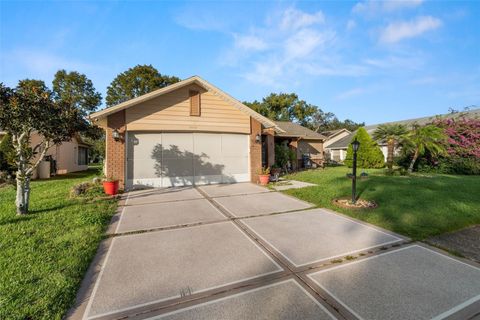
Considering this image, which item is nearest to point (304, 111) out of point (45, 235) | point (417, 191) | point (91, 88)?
point (417, 191)

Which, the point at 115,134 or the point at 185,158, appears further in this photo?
the point at 185,158

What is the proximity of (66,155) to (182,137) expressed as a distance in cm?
1235

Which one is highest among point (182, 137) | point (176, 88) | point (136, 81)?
point (136, 81)

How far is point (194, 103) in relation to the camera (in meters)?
9.85

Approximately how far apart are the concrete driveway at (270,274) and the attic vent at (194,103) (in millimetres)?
6004

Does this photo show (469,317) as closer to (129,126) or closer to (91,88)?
(129,126)

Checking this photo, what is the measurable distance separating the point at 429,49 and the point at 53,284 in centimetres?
1775

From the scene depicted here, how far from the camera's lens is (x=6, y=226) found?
4.59 metres

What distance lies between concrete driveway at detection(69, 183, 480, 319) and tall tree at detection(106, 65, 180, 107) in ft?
98.2

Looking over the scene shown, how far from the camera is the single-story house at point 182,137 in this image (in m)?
8.79

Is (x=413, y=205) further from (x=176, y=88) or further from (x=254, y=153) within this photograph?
(x=176, y=88)

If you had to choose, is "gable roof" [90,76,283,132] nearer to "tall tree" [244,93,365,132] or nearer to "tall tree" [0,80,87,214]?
"tall tree" [0,80,87,214]

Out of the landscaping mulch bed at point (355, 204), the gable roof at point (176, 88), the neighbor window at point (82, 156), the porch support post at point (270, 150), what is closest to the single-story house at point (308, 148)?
the porch support post at point (270, 150)

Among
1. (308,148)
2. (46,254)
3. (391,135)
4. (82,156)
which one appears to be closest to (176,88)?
(46,254)
